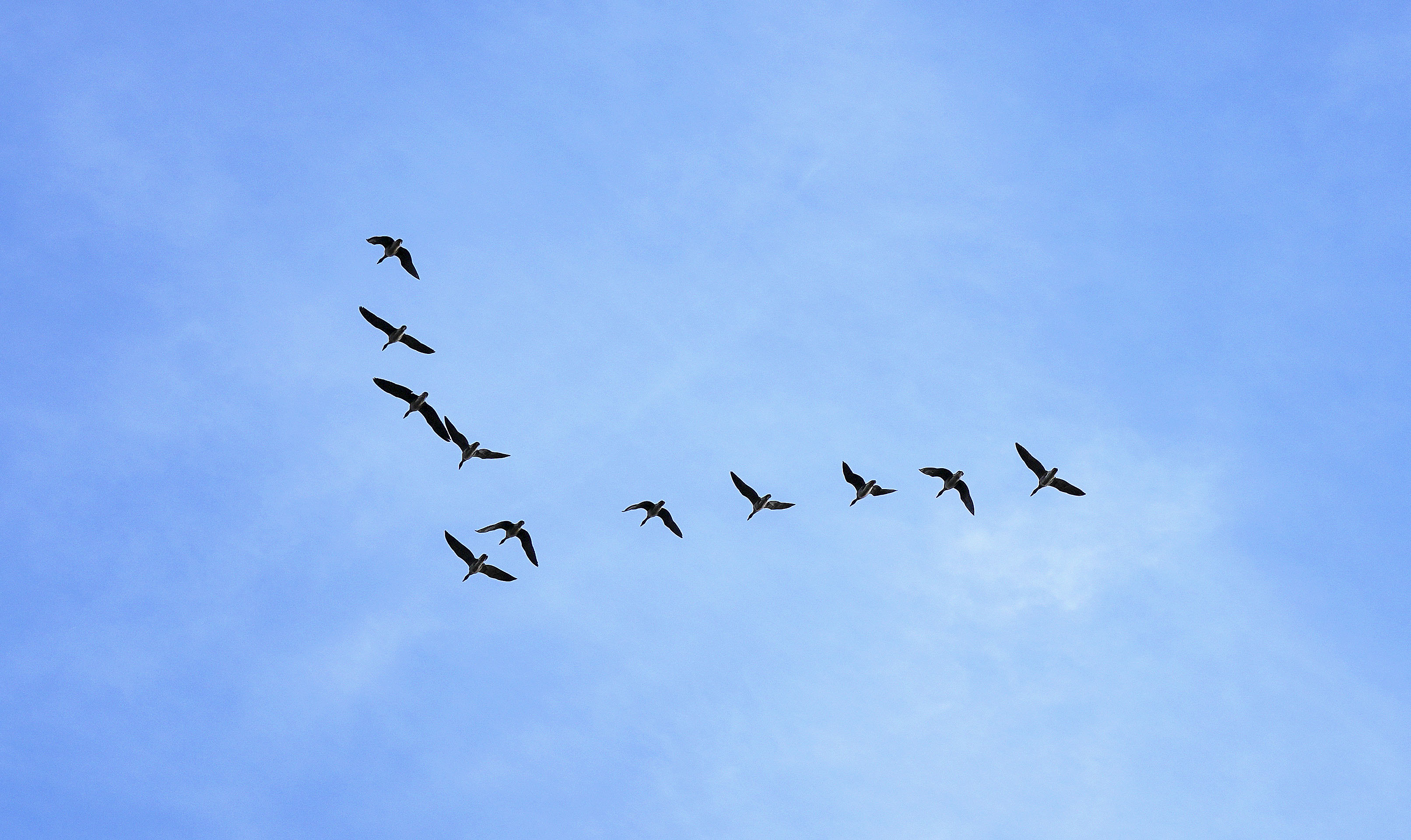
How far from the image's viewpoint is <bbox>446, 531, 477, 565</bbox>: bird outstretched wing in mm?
63594

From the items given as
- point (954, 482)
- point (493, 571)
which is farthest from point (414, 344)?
point (954, 482)

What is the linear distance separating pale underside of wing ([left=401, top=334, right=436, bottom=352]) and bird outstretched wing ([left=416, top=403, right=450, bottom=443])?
2.93m

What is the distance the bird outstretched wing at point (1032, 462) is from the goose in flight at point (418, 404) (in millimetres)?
31947

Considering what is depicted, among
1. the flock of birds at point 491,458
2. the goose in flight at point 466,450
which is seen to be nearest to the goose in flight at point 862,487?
the flock of birds at point 491,458

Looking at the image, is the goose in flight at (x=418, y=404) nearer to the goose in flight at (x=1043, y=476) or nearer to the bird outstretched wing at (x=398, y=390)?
the bird outstretched wing at (x=398, y=390)

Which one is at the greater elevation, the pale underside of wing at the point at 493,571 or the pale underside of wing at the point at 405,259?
the pale underside of wing at the point at 405,259

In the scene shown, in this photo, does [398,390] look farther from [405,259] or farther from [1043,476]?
[1043,476]

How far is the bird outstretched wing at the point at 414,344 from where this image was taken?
2457 inches

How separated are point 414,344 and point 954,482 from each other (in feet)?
105

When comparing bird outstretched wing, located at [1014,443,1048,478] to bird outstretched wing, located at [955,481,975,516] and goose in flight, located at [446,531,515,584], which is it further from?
goose in flight, located at [446,531,515,584]

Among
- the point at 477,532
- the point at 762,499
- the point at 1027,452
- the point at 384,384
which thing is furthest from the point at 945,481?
the point at 384,384

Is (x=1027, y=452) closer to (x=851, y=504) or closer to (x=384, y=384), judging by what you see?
(x=851, y=504)

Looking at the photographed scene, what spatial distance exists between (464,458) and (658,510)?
1203 cm

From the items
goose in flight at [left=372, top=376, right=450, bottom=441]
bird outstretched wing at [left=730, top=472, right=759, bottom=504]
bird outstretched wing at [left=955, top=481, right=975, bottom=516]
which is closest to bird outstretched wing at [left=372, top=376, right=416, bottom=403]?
goose in flight at [left=372, top=376, right=450, bottom=441]
